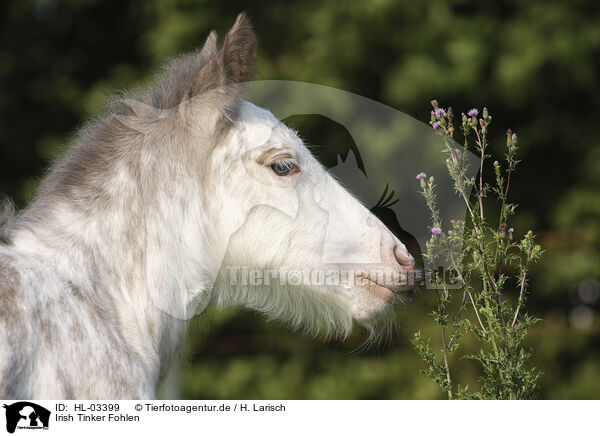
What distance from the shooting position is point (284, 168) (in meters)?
2.32

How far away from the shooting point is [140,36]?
681 cm

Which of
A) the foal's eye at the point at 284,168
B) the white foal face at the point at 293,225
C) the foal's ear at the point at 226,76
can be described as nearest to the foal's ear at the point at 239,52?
the foal's ear at the point at 226,76

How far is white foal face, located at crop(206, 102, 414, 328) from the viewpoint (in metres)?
2.26

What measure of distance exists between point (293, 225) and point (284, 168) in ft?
0.70

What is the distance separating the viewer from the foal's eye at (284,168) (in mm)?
2301

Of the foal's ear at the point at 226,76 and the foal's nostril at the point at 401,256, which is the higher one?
the foal's ear at the point at 226,76

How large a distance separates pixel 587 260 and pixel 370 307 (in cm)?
452

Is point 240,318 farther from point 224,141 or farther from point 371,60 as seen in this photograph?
point 224,141
